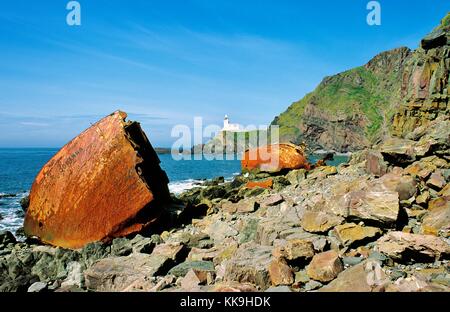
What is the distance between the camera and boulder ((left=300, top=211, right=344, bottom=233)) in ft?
22.4

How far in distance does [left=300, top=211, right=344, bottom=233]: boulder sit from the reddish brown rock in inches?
453

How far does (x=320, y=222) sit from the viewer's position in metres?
7.01

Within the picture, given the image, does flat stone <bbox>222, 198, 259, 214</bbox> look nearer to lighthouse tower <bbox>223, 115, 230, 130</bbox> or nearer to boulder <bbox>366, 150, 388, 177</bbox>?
Answer: boulder <bbox>366, 150, 388, 177</bbox>

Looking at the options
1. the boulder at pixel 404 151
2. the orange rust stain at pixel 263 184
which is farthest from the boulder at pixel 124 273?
the orange rust stain at pixel 263 184

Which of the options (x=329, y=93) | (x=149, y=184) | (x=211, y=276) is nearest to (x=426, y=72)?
(x=149, y=184)

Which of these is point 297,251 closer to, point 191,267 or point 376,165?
point 191,267

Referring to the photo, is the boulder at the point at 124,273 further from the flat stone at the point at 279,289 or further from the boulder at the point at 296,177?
the boulder at the point at 296,177

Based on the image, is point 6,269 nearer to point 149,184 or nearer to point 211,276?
point 149,184

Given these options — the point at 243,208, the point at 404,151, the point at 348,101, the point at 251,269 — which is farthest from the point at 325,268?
the point at 348,101

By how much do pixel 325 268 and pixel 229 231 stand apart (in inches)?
159

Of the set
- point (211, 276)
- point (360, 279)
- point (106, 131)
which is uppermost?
point (106, 131)

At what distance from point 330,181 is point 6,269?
10.6 meters

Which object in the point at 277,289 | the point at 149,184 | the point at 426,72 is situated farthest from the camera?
the point at 426,72
